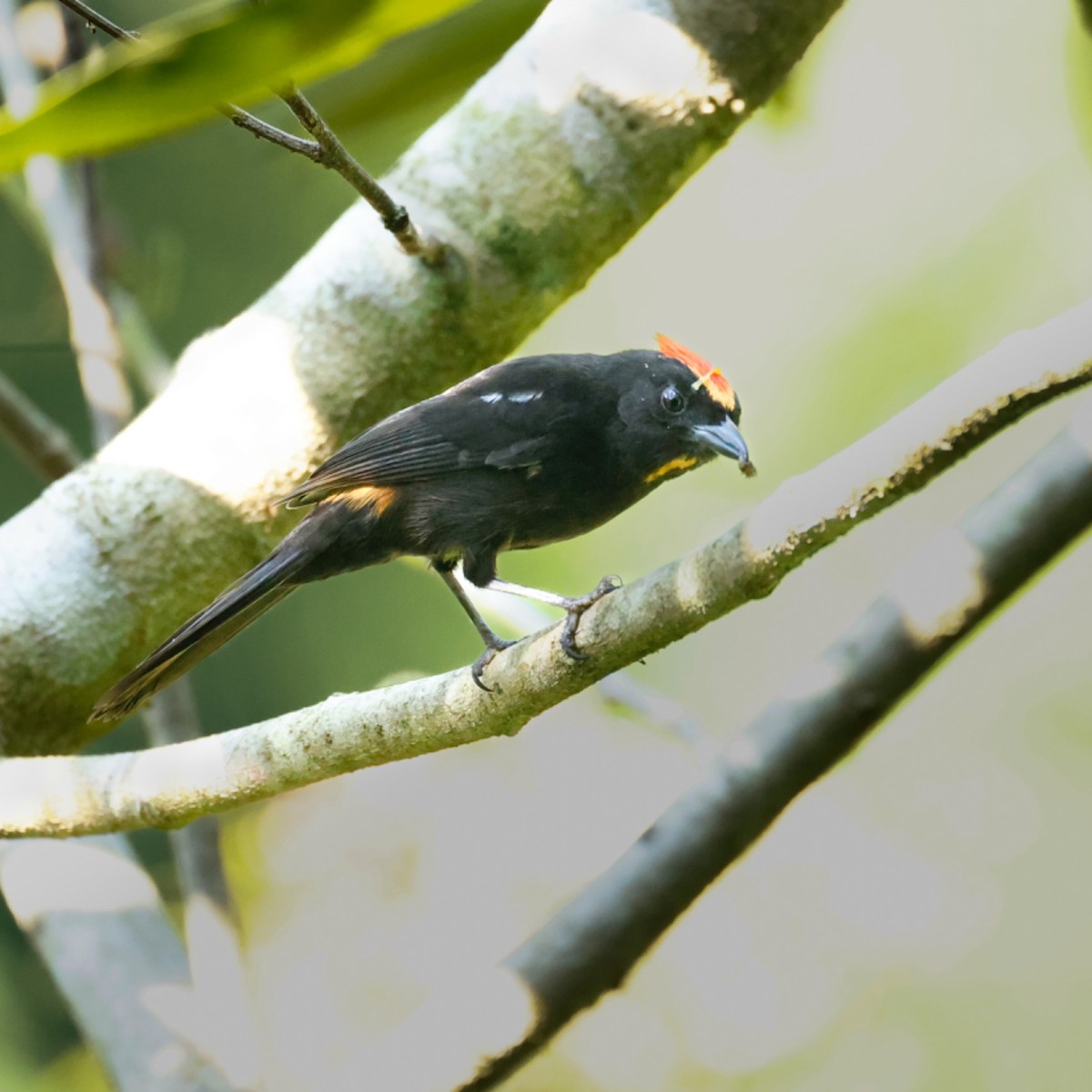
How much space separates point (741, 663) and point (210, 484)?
5.90ft

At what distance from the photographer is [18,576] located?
2254 millimetres

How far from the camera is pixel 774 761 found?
5.90ft

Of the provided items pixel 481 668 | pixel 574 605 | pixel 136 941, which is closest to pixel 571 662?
pixel 574 605

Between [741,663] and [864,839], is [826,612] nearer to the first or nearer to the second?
[741,663]


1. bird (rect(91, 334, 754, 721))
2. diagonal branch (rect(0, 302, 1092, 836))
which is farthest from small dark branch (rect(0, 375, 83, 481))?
diagonal branch (rect(0, 302, 1092, 836))

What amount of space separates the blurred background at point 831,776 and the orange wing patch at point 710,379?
0.51m

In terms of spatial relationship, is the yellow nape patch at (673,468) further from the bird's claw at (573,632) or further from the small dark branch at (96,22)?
the small dark branch at (96,22)

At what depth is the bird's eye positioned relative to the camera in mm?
2322

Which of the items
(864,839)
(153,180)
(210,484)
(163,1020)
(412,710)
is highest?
(153,180)

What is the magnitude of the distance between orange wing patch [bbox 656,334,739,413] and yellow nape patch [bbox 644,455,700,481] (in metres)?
0.13

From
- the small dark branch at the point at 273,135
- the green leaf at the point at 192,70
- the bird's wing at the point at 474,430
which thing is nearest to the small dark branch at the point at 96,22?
the small dark branch at the point at 273,135

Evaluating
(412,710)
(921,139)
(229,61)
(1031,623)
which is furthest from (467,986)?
(921,139)

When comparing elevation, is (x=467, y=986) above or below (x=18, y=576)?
below

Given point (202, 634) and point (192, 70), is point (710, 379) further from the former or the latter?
point (192, 70)
